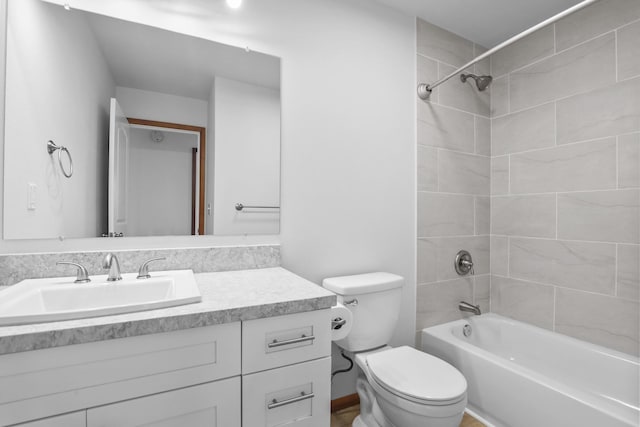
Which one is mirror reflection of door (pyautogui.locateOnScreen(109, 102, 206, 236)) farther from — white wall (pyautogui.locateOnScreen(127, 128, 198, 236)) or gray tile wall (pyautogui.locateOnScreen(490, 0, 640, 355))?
gray tile wall (pyautogui.locateOnScreen(490, 0, 640, 355))

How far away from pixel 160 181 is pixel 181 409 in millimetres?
903

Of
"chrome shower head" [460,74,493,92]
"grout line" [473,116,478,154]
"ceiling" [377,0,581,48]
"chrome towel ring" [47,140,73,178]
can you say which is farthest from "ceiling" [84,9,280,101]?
"grout line" [473,116,478,154]

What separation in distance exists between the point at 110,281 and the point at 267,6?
4.65 feet

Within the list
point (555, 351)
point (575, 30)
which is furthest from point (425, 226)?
point (575, 30)

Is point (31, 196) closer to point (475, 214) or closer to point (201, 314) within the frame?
point (201, 314)

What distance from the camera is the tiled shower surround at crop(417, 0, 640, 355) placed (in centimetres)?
165

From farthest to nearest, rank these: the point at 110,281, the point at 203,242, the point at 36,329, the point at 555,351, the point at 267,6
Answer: the point at 555,351, the point at 267,6, the point at 203,242, the point at 110,281, the point at 36,329

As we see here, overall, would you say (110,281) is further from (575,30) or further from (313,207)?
(575,30)

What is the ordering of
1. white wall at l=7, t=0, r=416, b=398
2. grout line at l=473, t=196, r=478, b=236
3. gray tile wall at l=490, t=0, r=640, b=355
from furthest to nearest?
grout line at l=473, t=196, r=478, b=236 → gray tile wall at l=490, t=0, r=640, b=355 → white wall at l=7, t=0, r=416, b=398

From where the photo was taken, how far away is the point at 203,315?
83 centimetres

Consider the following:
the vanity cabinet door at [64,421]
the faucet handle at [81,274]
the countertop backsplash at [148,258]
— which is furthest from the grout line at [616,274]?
the faucet handle at [81,274]

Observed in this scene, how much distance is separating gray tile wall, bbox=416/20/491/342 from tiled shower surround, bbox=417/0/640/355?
10 millimetres

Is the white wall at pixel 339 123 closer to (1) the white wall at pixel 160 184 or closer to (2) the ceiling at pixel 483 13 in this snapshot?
(2) the ceiling at pixel 483 13

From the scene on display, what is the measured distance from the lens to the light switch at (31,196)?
1119 millimetres
